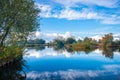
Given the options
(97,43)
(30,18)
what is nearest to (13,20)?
(30,18)

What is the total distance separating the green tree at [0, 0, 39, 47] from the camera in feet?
118

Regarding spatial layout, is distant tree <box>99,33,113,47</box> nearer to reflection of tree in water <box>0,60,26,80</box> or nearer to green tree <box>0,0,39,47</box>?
green tree <box>0,0,39,47</box>

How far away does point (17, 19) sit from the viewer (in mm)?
38438

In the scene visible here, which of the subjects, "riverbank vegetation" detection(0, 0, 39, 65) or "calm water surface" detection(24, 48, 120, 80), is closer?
"calm water surface" detection(24, 48, 120, 80)

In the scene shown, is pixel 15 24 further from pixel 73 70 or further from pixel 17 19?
pixel 73 70

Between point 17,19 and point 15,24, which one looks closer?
point 17,19

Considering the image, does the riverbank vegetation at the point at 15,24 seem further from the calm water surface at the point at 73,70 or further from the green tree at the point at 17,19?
the calm water surface at the point at 73,70

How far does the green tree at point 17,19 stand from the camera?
3600cm

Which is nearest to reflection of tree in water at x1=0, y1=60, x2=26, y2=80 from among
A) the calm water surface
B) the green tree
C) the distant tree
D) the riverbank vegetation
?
the calm water surface

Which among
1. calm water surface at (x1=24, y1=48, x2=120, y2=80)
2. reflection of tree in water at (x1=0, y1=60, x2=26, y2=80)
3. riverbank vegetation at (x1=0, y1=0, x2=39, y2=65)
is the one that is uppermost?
riverbank vegetation at (x1=0, y1=0, x2=39, y2=65)

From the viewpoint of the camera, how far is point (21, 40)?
144 ft

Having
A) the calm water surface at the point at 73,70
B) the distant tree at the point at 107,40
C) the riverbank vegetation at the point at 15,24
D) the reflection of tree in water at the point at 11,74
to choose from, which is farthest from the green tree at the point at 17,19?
the distant tree at the point at 107,40

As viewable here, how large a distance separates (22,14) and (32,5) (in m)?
2.55

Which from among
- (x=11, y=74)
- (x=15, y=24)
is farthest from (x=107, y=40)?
(x=11, y=74)
